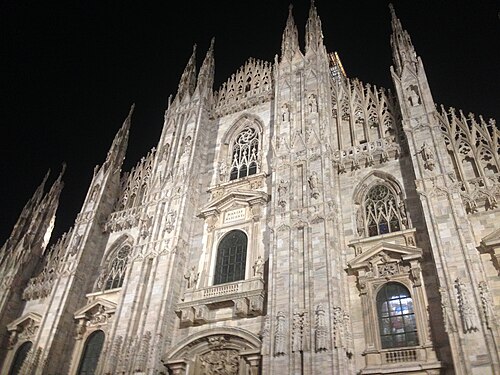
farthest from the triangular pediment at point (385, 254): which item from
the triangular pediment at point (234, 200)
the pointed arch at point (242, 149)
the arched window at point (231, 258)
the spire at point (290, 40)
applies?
the spire at point (290, 40)

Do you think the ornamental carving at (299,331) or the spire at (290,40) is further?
the spire at (290,40)

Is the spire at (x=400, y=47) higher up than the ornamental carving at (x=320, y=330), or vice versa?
Answer: the spire at (x=400, y=47)

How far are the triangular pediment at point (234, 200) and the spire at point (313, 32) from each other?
8.09 metres

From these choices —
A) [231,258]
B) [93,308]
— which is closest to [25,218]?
[93,308]

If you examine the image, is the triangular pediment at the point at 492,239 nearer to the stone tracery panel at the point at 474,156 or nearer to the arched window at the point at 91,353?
the stone tracery panel at the point at 474,156

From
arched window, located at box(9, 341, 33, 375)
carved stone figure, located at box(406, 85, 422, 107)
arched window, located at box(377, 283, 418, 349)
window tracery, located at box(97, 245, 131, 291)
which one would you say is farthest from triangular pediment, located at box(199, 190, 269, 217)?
arched window, located at box(9, 341, 33, 375)

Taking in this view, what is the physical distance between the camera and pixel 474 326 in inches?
422

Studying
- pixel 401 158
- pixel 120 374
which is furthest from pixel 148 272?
pixel 401 158

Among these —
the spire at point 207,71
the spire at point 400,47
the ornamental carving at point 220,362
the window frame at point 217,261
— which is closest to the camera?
the ornamental carving at point 220,362

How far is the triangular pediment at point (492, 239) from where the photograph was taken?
40.6ft

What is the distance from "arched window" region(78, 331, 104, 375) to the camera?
1783 centimetres

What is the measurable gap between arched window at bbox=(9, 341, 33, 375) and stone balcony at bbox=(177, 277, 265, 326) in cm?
852

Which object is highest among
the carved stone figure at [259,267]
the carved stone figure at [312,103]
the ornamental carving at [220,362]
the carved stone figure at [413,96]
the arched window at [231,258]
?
the carved stone figure at [312,103]

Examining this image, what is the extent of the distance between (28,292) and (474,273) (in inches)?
788
